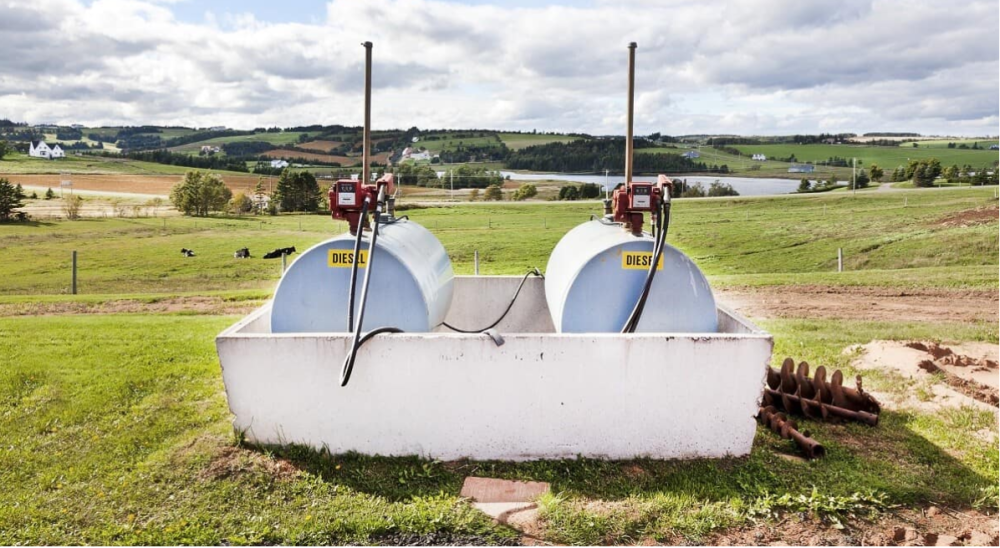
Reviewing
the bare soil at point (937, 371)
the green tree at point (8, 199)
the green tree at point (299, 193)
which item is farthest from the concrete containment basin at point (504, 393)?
the green tree at point (299, 193)

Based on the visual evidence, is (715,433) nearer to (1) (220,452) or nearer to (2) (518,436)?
(2) (518,436)

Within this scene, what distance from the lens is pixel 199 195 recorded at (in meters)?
31.8

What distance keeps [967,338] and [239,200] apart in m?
29.7

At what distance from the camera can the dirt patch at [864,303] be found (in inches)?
471

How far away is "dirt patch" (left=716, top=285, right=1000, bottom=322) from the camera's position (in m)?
12.0

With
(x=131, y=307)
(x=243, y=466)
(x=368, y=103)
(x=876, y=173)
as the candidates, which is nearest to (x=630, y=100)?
(x=368, y=103)

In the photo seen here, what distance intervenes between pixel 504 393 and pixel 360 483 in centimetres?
118

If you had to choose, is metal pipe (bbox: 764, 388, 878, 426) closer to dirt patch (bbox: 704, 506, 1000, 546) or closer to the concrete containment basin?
the concrete containment basin

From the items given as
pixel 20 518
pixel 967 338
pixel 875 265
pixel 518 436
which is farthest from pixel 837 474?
pixel 875 265

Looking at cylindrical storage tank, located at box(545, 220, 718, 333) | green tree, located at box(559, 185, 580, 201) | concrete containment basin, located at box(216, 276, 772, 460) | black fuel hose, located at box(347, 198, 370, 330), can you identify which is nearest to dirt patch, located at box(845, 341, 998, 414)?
cylindrical storage tank, located at box(545, 220, 718, 333)

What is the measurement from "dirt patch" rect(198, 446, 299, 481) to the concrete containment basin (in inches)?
6.7

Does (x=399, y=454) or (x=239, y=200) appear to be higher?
(x=239, y=200)

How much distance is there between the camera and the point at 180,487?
4605mm

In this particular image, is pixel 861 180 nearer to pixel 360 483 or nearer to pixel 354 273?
pixel 354 273
